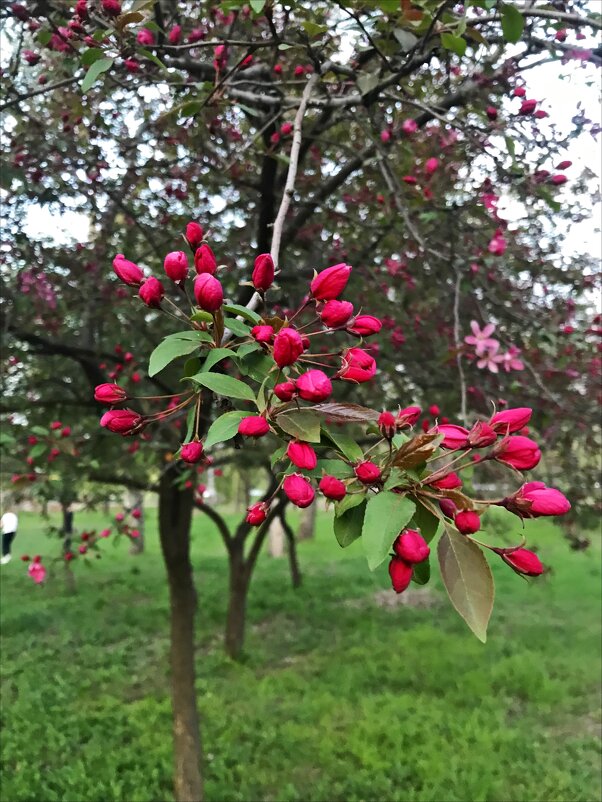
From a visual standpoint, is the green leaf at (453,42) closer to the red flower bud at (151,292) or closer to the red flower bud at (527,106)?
the red flower bud at (527,106)

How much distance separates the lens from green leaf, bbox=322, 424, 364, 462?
76 cm

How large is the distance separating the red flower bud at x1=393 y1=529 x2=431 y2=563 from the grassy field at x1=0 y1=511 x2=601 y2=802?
2.57 meters

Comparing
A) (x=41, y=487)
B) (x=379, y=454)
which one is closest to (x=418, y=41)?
(x=379, y=454)

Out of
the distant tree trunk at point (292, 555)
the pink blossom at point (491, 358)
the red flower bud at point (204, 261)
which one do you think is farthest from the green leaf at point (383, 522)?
the distant tree trunk at point (292, 555)

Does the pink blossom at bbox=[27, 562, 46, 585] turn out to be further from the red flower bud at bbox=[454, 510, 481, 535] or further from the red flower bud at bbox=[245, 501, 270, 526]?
the red flower bud at bbox=[454, 510, 481, 535]

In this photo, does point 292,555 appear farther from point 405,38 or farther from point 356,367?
point 356,367

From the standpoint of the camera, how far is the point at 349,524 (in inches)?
29.9

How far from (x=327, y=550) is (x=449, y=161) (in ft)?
36.1

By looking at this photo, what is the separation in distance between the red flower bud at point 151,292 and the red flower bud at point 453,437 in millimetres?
367

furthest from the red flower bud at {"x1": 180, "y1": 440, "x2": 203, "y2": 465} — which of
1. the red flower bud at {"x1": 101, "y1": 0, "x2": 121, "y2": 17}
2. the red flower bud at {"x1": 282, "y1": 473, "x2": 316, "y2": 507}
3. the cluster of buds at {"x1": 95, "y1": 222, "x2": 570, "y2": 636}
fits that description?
the red flower bud at {"x1": 101, "y1": 0, "x2": 121, "y2": 17}

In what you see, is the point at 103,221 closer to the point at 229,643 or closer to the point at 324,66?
the point at 324,66

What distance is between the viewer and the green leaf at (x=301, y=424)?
26.9 inches

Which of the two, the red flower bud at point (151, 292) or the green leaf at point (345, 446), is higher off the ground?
the red flower bud at point (151, 292)

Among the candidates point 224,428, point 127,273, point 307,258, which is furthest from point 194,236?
point 307,258
